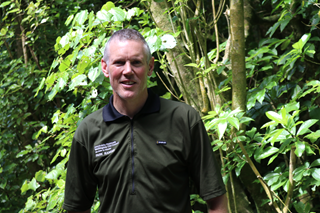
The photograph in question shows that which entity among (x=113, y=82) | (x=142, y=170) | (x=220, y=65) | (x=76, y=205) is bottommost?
(x=76, y=205)

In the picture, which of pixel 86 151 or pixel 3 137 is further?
pixel 3 137

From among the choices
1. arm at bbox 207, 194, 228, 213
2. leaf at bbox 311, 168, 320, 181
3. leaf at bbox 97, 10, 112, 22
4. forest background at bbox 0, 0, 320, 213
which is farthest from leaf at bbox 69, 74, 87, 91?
leaf at bbox 311, 168, 320, 181

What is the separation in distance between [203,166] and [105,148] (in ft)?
1.29

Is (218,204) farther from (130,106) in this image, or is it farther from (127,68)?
(127,68)

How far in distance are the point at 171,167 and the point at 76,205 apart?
1.49ft

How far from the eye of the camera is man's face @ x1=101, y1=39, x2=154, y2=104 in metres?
1.30

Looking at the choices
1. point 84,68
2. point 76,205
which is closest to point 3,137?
point 84,68

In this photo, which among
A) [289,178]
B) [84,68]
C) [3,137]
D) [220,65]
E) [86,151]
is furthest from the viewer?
[3,137]

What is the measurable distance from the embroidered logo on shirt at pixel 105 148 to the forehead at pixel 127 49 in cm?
35

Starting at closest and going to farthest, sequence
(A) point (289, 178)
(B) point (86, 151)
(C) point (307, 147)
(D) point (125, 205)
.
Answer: (D) point (125, 205) < (B) point (86, 151) < (C) point (307, 147) < (A) point (289, 178)

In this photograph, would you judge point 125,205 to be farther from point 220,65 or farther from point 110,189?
point 220,65

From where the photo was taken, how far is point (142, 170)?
1275 millimetres

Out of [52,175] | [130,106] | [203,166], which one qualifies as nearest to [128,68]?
[130,106]

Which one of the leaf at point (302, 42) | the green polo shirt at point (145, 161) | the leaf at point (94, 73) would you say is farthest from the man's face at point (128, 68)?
the leaf at point (302, 42)
